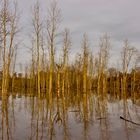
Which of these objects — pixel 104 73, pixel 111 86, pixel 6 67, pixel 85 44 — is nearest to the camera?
pixel 6 67

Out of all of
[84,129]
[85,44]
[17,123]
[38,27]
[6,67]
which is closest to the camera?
[84,129]

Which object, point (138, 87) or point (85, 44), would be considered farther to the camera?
point (138, 87)

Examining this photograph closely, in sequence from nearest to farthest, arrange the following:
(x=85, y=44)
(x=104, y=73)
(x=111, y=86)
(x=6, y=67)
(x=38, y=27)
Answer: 1. (x=6, y=67)
2. (x=38, y=27)
3. (x=85, y=44)
4. (x=104, y=73)
5. (x=111, y=86)

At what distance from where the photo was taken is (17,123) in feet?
33.1

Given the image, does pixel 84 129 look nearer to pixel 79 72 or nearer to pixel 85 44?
pixel 85 44

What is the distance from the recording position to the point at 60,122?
34.6 ft

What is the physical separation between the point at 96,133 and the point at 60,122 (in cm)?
257

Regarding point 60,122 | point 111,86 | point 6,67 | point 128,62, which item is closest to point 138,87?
point 128,62

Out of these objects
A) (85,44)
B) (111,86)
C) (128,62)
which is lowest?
(111,86)

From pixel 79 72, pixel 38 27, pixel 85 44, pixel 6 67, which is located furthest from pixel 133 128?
pixel 79 72

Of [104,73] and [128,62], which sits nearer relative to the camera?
[128,62]

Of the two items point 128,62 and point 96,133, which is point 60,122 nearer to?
point 96,133

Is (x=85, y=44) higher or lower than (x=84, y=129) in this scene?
higher

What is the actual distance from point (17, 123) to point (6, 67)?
17741mm
